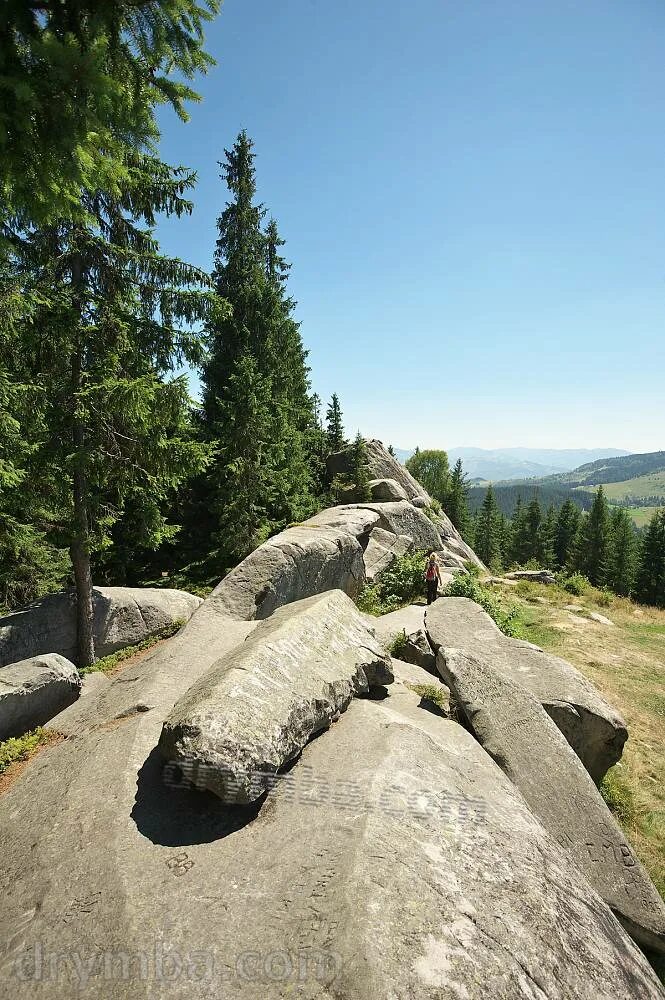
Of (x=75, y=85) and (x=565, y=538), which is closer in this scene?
(x=75, y=85)

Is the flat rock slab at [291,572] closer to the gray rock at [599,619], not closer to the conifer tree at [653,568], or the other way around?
the gray rock at [599,619]

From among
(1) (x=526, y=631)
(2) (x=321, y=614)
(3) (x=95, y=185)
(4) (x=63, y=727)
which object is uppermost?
(3) (x=95, y=185)

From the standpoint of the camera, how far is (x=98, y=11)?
3.85m

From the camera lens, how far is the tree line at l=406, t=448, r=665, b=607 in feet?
182

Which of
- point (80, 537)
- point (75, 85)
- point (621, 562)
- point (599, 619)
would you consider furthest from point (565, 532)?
point (75, 85)

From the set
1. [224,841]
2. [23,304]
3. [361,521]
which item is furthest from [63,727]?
[361,521]

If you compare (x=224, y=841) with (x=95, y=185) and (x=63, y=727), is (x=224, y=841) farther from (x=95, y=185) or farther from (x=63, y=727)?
(x=95, y=185)

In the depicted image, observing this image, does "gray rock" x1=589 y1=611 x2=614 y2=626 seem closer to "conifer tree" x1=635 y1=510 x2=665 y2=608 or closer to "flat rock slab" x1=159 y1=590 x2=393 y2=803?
"flat rock slab" x1=159 y1=590 x2=393 y2=803

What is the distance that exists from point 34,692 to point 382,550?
44.6ft

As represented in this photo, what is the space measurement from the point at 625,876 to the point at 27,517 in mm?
14089

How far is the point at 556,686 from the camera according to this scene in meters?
8.63

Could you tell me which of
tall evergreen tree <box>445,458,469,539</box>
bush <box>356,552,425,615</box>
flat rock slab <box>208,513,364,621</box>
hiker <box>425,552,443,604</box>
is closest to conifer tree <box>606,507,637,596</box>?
tall evergreen tree <box>445,458,469,539</box>

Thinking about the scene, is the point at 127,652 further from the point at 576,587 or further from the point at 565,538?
the point at 565,538

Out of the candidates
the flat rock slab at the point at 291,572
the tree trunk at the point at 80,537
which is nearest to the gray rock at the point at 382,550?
the flat rock slab at the point at 291,572
